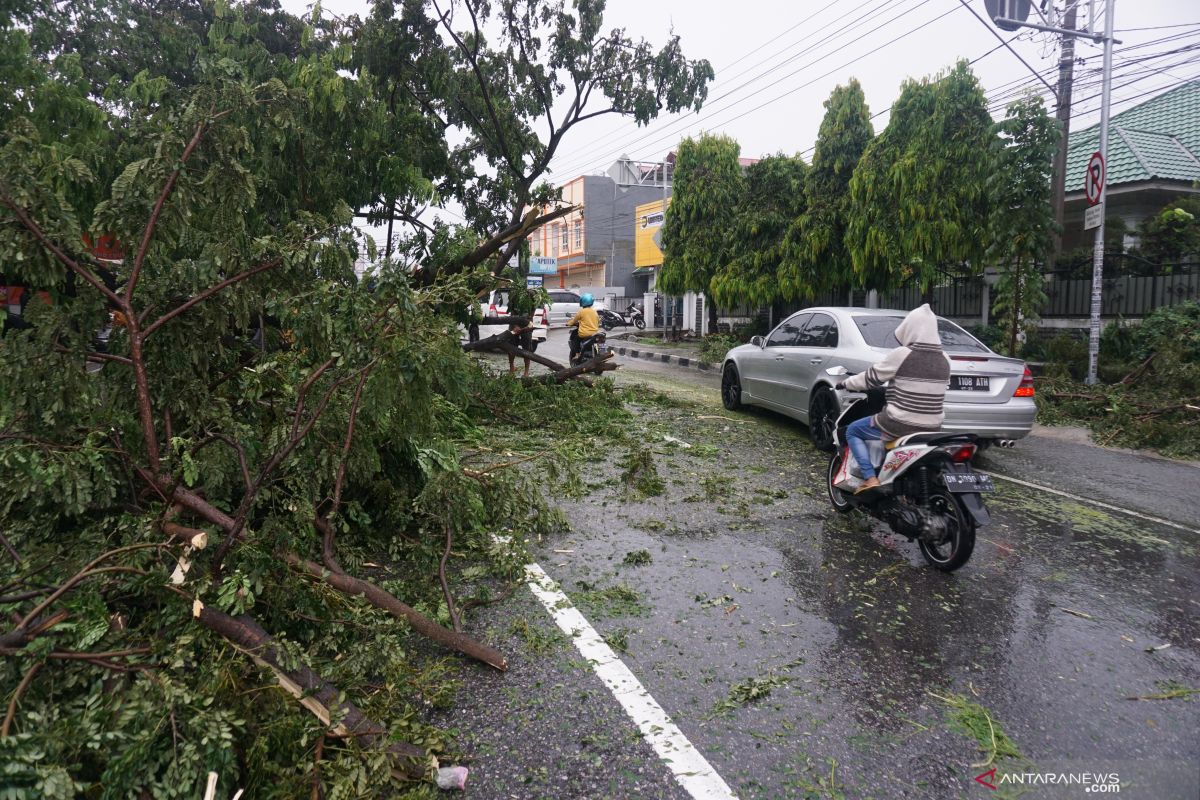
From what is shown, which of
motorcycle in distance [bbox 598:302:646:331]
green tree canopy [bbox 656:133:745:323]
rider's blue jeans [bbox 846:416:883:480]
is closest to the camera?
rider's blue jeans [bbox 846:416:883:480]

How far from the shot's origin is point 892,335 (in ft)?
27.9

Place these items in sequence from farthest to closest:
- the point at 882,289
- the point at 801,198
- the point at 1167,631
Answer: the point at 801,198 < the point at 882,289 < the point at 1167,631

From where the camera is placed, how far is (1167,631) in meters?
4.16

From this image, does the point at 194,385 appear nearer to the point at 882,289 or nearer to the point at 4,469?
the point at 4,469

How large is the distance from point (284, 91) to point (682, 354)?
→ 63.4 feet

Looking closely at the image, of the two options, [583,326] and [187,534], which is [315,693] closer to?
[187,534]

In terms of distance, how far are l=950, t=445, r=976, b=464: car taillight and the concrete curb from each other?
1529 centimetres

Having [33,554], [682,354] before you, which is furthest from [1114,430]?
[682,354]

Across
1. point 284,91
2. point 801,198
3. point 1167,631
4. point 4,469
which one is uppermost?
point 801,198

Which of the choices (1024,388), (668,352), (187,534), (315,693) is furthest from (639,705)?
(668,352)

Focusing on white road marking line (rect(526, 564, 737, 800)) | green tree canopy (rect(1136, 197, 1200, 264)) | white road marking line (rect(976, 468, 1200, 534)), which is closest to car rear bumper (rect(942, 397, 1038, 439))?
white road marking line (rect(976, 468, 1200, 534))

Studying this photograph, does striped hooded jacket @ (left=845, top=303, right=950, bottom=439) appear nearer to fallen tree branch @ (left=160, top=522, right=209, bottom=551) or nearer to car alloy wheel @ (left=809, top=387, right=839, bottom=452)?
car alloy wheel @ (left=809, top=387, right=839, bottom=452)

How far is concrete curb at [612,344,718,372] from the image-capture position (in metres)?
21.0

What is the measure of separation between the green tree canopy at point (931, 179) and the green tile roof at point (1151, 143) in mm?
3306
